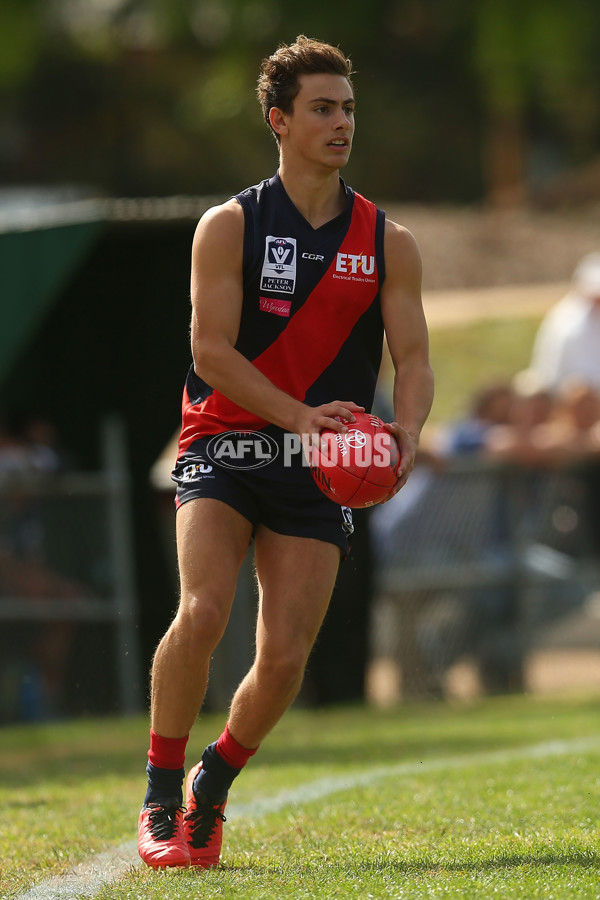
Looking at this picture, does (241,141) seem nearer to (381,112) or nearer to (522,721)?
(381,112)

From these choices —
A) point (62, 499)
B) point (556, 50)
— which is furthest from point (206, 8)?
point (62, 499)

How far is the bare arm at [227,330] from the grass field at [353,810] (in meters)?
1.54

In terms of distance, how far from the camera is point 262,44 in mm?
39500

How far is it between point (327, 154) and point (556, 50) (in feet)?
102

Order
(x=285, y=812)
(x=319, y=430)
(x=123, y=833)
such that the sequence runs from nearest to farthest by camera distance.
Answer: (x=319, y=430) → (x=123, y=833) → (x=285, y=812)

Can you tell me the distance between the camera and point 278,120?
5637mm

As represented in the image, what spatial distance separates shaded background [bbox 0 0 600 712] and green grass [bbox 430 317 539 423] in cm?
500

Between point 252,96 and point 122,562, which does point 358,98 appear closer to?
point 252,96

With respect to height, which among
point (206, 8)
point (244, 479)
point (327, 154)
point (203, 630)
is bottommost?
point (203, 630)

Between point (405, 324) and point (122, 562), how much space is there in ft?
22.5

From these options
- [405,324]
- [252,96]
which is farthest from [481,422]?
[252,96]

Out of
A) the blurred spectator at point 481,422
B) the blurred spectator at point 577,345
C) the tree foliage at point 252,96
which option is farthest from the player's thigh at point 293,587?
the tree foliage at point 252,96

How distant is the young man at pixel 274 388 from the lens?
5.36m

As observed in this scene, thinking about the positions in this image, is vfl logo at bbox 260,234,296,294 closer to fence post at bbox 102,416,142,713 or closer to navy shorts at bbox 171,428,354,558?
navy shorts at bbox 171,428,354,558
